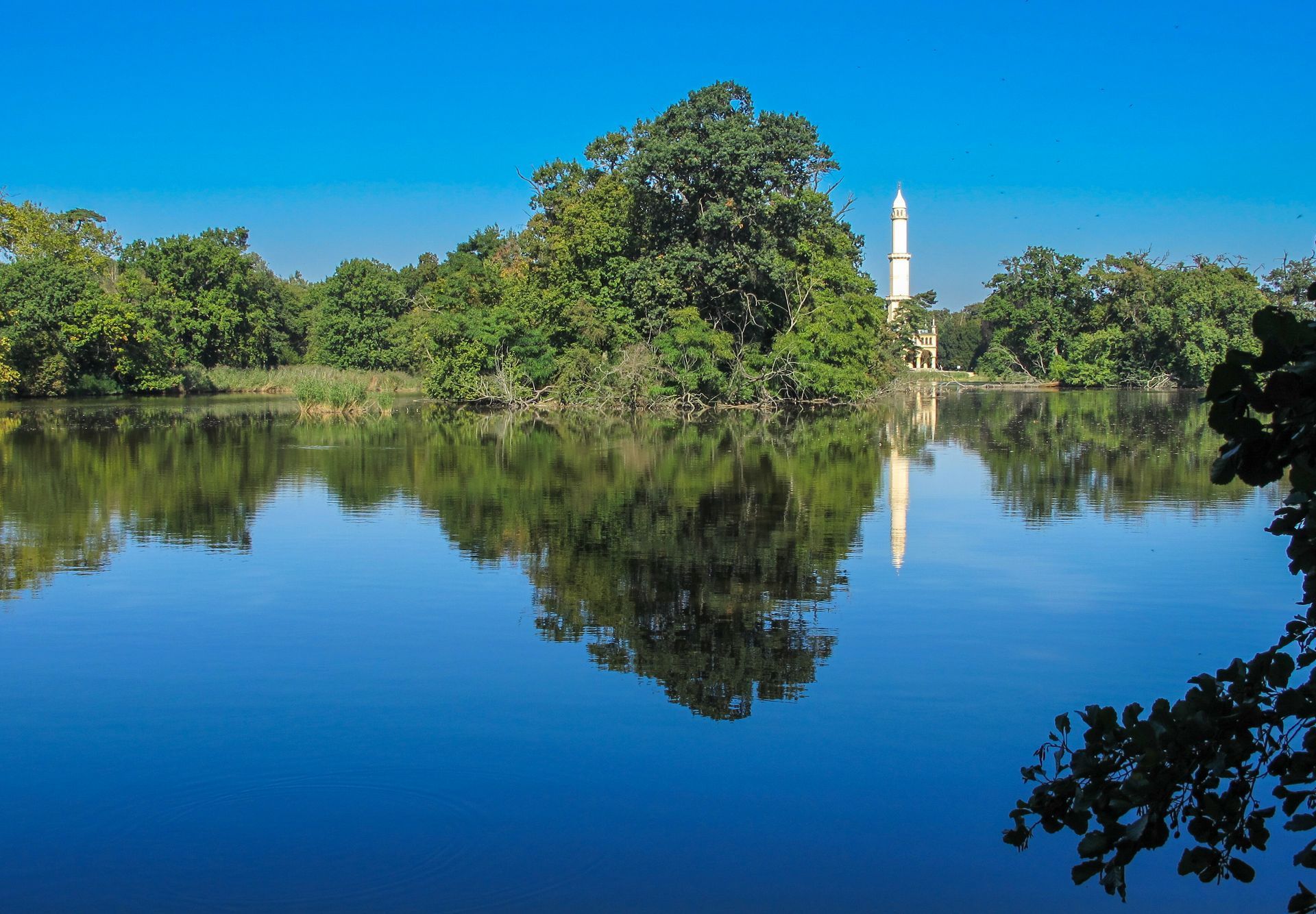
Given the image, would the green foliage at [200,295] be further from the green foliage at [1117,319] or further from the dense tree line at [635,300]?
the green foliage at [1117,319]

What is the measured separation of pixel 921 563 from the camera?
11109 millimetres

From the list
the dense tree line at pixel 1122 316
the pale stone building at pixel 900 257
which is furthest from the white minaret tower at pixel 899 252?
the dense tree line at pixel 1122 316

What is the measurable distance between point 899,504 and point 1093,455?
859cm

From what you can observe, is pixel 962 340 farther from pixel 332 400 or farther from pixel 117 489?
pixel 117 489

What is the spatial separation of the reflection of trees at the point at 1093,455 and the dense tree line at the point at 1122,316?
780 inches

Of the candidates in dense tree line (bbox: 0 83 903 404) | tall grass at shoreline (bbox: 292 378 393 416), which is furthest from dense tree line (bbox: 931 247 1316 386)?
tall grass at shoreline (bbox: 292 378 393 416)

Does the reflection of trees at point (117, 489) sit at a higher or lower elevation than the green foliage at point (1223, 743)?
lower

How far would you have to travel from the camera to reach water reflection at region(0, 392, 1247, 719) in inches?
340

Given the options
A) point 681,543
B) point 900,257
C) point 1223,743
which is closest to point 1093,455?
point 681,543

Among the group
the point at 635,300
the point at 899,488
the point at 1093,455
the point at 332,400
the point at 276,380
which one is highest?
the point at 635,300

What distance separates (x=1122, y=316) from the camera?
219 ft

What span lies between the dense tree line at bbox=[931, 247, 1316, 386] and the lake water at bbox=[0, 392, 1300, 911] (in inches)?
1945

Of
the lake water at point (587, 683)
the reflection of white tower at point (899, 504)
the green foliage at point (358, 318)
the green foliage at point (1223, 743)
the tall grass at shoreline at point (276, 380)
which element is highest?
the green foliage at point (358, 318)

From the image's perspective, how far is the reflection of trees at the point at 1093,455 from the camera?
15680mm
